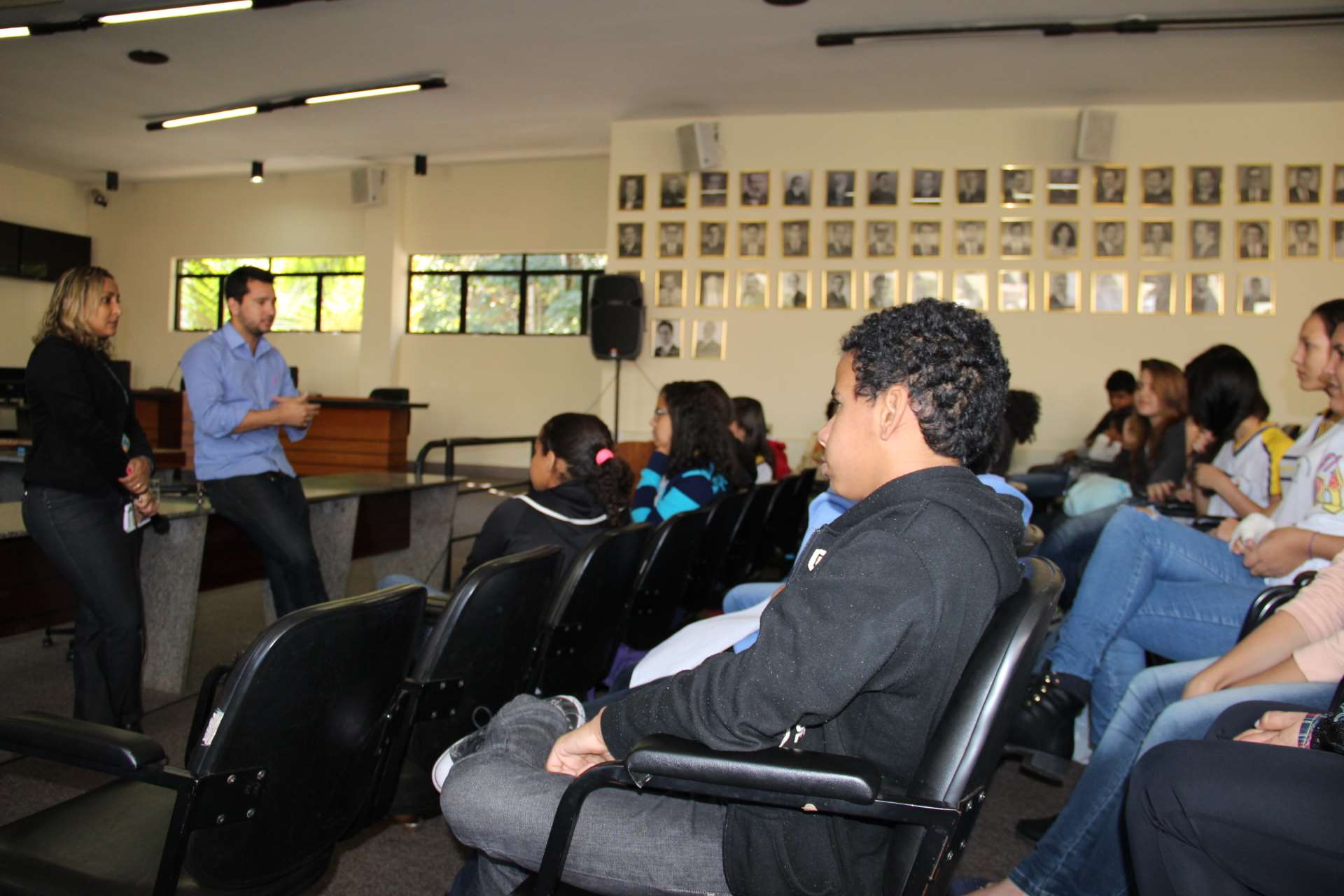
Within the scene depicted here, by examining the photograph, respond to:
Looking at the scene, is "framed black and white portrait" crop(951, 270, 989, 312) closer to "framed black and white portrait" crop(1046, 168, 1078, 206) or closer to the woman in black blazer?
"framed black and white portrait" crop(1046, 168, 1078, 206)

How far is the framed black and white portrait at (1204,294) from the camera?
7.10m

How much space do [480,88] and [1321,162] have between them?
627cm

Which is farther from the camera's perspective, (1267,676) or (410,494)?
(410,494)

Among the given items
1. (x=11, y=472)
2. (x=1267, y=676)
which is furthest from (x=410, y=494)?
(x=1267, y=676)

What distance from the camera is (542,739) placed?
4.36ft

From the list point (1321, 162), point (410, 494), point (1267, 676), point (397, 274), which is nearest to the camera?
point (1267, 676)

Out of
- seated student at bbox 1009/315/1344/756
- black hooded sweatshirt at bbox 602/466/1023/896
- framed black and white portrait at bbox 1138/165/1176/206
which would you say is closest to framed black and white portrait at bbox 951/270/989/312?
framed black and white portrait at bbox 1138/165/1176/206

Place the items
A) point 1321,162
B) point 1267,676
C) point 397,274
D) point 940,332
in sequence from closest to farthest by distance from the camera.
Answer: point 940,332, point 1267,676, point 1321,162, point 397,274

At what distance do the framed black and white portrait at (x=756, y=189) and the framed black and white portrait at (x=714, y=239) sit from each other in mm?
272

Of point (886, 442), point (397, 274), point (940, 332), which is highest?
point (397, 274)

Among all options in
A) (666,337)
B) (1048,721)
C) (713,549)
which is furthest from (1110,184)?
(1048,721)

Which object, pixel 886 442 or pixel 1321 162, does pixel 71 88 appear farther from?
pixel 1321 162

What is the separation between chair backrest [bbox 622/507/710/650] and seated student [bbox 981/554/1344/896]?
39.9 inches

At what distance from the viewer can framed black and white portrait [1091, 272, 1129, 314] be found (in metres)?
7.25
